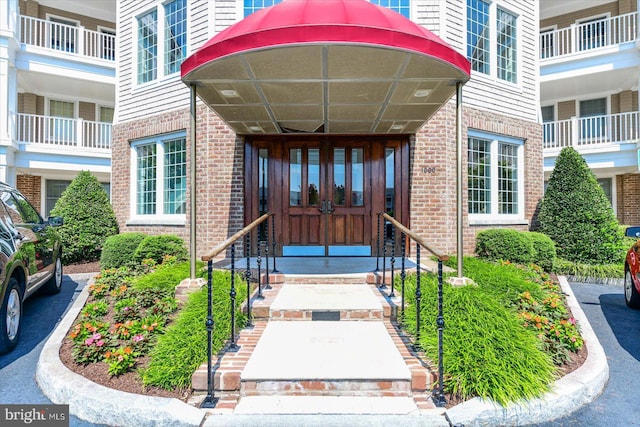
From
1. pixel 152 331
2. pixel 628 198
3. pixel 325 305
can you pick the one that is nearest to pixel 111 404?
pixel 152 331

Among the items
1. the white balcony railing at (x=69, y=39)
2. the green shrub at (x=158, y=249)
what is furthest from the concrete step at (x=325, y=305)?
→ the white balcony railing at (x=69, y=39)

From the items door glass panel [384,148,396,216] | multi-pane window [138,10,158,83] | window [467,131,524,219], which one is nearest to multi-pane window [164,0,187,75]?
multi-pane window [138,10,158,83]

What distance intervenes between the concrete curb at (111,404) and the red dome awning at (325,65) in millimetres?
3609

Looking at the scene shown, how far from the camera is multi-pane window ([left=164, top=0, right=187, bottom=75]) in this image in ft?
29.2

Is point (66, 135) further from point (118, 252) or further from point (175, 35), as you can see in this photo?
point (118, 252)

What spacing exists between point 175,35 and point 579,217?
10.6 metres

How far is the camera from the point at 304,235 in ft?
26.1

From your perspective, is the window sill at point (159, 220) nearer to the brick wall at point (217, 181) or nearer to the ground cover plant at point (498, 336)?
the brick wall at point (217, 181)

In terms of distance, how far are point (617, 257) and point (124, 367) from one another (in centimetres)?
988

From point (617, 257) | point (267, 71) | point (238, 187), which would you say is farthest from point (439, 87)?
point (617, 257)

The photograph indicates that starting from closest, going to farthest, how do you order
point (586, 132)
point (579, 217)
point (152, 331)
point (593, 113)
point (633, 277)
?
point (152, 331) < point (633, 277) < point (579, 217) < point (586, 132) < point (593, 113)

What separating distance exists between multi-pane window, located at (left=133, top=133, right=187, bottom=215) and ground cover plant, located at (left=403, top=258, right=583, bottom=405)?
613 centimetres

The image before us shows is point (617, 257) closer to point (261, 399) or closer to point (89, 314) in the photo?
point (261, 399)

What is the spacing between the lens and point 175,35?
357 inches
